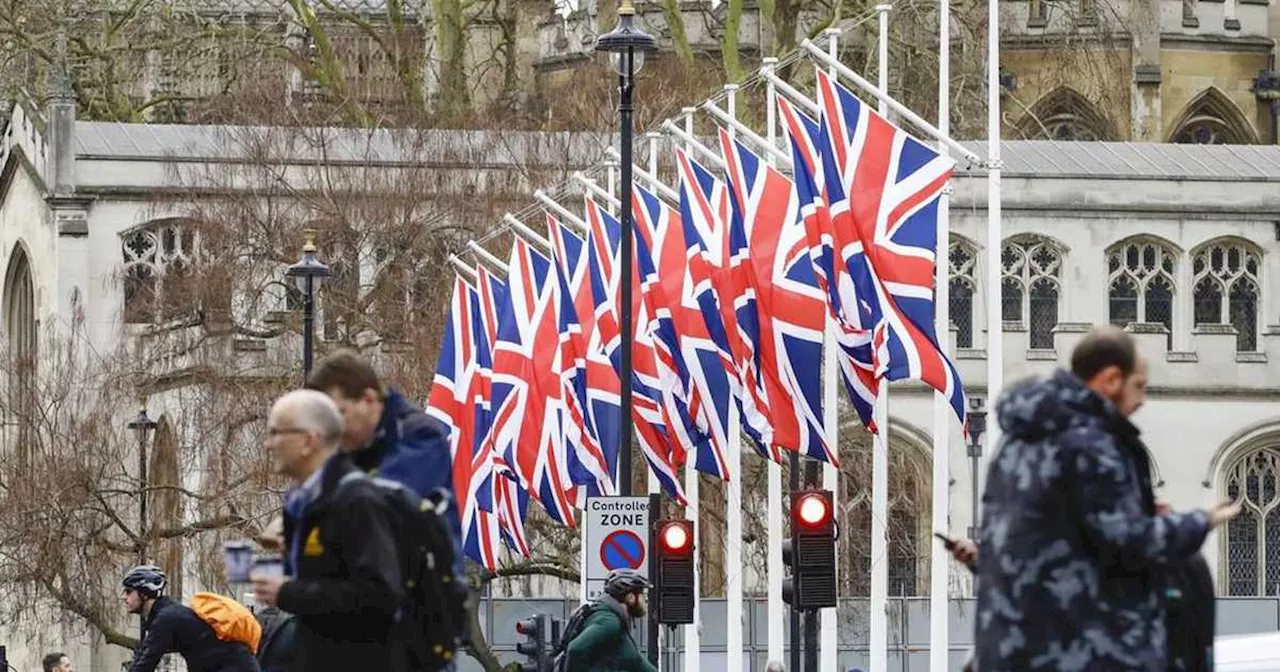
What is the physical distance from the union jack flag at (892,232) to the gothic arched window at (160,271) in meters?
21.7

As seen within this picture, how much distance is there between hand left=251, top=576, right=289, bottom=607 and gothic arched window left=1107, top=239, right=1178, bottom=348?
151 ft

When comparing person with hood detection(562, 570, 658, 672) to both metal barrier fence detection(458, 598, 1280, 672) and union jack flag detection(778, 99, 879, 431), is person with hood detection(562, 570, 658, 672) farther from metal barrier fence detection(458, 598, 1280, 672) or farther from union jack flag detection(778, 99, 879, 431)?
metal barrier fence detection(458, 598, 1280, 672)

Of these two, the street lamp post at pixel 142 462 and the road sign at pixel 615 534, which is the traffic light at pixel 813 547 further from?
the street lamp post at pixel 142 462

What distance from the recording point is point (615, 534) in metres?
28.0

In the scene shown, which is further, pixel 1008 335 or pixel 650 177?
pixel 1008 335

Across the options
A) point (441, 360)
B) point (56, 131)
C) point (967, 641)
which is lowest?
point (967, 641)

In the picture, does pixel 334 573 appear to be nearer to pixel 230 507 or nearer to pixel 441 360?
pixel 441 360

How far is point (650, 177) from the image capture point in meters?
34.7

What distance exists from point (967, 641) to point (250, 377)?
9.68 metres

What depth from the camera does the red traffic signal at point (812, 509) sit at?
25759 mm

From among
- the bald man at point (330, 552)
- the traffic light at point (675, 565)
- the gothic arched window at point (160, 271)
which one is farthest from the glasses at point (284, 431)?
the gothic arched window at point (160, 271)

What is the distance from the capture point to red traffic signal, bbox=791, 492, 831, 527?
25759mm

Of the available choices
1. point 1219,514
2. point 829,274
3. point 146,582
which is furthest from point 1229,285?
point 1219,514

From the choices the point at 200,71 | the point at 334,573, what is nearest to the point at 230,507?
the point at 200,71
